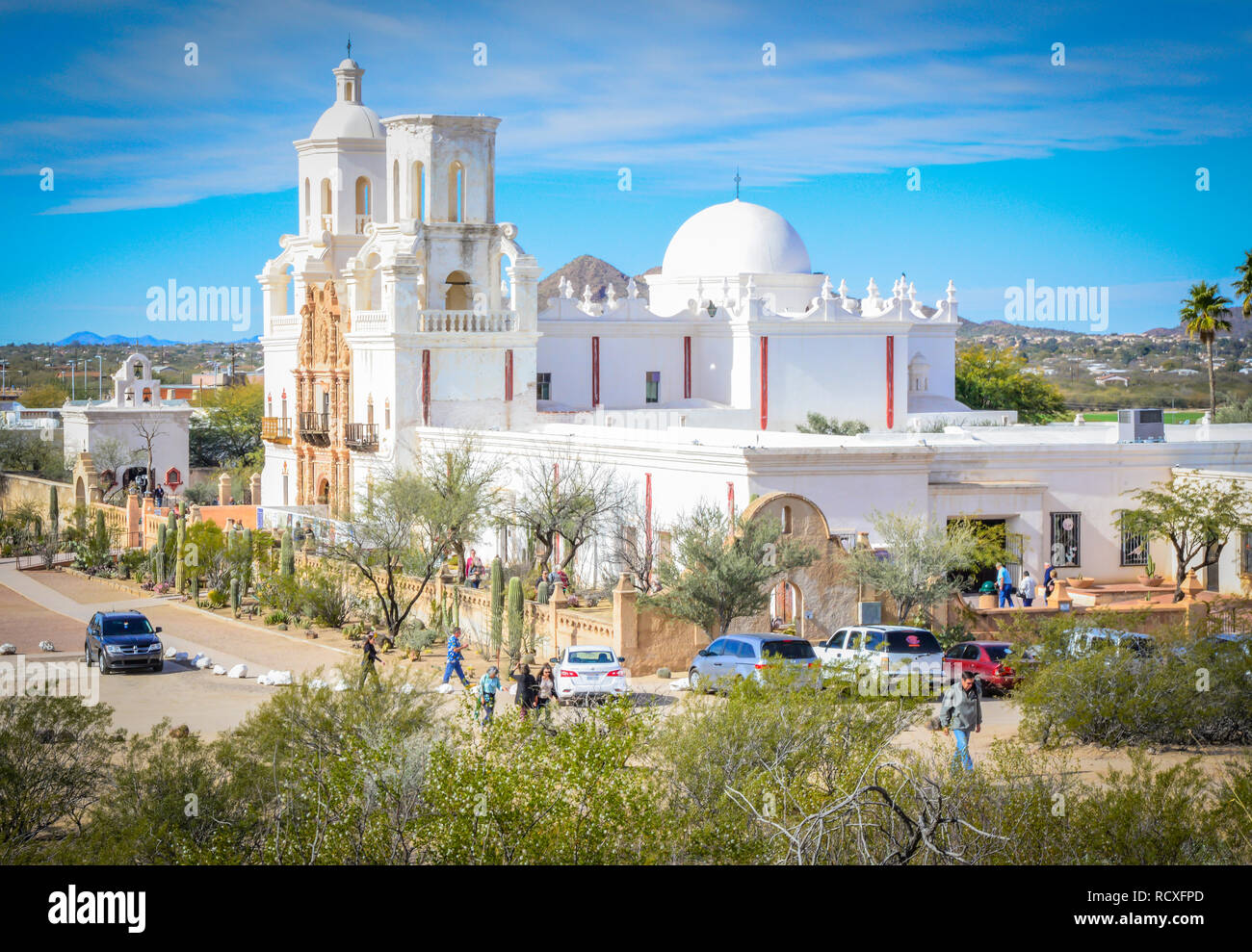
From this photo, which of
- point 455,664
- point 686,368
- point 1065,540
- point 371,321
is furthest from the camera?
point 686,368

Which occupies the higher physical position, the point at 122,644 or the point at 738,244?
the point at 738,244

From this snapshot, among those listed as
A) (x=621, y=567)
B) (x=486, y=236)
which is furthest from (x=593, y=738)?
(x=486, y=236)

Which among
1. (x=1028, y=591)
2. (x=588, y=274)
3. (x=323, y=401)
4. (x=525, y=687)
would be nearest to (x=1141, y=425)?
(x=1028, y=591)

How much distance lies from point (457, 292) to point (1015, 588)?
20567 mm

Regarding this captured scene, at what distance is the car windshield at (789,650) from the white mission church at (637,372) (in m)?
6.83

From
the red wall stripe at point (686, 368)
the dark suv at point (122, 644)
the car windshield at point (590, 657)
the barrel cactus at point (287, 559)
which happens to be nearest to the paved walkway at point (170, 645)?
the dark suv at point (122, 644)

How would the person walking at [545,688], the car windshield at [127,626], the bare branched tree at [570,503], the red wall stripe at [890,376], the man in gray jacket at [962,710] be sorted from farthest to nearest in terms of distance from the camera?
1. the red wall stripe at [890,376]
2. the bare branched tree at [570,503]
3. the car windshield at [127,626]
4. the person walking at [545,688]
5. the man in gray jacket at [962,710]

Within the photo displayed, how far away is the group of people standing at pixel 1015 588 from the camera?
29.2m

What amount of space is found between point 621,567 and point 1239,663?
14604 mm

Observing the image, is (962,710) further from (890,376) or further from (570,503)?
(890,376)

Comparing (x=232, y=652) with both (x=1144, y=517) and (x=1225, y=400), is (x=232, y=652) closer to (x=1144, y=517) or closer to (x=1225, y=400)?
(x=1144, y=517)

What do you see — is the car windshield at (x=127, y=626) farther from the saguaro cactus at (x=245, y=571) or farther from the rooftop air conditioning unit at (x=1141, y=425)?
the rooftop air conditioning unit at (x=1141, y=425)

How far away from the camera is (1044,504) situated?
107 ft

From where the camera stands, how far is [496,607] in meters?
27.6
